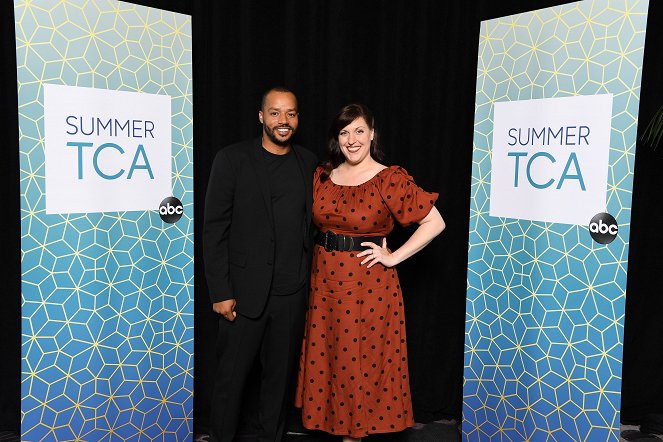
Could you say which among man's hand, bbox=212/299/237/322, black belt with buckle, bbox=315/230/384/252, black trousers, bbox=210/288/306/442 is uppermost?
black belt with buckle, bbox=315/230/384/252

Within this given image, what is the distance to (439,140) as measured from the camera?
10.4ft

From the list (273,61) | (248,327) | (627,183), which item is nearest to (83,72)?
(273,61)

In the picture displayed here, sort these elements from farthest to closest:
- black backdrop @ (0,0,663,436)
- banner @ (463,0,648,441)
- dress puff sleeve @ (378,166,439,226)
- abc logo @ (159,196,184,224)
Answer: black backdrop @ (0,0,663,436) → abc logo @ (159,196,184,224) → dress puff sleeve @ (378,166,439,226) → banner @ (463,0,648,441)

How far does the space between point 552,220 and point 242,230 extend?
137 cm

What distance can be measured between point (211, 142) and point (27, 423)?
1.56 metres

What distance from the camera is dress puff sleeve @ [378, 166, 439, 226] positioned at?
2.39m

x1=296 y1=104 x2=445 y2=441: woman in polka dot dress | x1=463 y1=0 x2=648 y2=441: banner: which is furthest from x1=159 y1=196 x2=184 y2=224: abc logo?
x1=463 y1=0 x2=648 y2=441: banner

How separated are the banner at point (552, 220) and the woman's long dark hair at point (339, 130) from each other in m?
0.53

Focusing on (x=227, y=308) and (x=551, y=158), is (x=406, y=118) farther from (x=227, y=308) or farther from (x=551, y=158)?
(x=227, y=308)

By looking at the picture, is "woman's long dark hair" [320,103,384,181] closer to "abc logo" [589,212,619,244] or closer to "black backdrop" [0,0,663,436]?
"black backdrop" [0,0,663,436]

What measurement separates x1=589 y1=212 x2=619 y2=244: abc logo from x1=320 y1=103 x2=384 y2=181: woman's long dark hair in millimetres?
942

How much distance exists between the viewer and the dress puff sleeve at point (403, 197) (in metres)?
2.39

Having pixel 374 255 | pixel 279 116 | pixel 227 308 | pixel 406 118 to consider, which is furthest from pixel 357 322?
pixel 406 118

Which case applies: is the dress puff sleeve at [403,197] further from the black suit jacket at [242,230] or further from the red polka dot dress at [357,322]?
the black suit jacket at [242,230]
